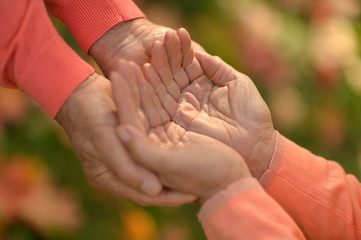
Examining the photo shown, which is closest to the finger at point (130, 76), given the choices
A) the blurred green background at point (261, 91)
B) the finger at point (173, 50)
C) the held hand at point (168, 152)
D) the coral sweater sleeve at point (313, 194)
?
the held hand at point (168, 152)

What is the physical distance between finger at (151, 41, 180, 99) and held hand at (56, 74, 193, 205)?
0.09 metres

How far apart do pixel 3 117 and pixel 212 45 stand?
1.83ft

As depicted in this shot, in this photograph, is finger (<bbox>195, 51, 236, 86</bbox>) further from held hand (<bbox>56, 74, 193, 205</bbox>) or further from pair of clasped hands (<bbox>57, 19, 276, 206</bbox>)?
held hand (<bbox>56, 74, 193, 205</bbox>)

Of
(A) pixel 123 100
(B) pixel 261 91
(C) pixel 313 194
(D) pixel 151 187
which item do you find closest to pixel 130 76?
(A) pixel 123 100

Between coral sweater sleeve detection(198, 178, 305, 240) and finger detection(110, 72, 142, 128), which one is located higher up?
finger detection(110, 72, 142, 128)

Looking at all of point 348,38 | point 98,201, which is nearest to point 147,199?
point 98,201

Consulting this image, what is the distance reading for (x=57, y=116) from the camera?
593 mm

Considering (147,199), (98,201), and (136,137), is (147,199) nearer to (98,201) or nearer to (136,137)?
(136,137)

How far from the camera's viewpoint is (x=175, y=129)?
597 millimetres

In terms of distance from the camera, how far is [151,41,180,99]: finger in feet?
2.05

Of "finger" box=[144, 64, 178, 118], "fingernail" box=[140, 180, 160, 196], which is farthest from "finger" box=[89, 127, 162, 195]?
"finger" box=[144, 64, 178, 118]

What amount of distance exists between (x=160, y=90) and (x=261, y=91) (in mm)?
550

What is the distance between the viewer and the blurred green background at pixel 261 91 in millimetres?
907

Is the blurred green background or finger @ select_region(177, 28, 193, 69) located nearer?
finger @ select_region(177, 28, 193, 69)
